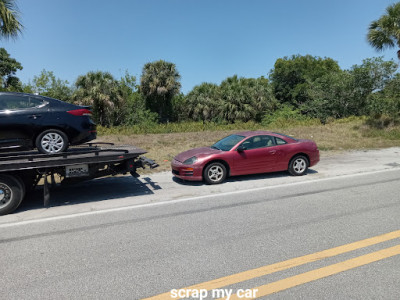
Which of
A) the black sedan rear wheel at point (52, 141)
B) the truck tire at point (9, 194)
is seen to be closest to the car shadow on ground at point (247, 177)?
the black sedan rear wheel at point (52, 141)

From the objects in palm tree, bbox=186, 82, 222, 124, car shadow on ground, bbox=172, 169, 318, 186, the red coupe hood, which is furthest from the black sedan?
palm tree, bbox=186, 82, 222, 124

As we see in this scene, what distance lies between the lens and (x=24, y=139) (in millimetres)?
6344

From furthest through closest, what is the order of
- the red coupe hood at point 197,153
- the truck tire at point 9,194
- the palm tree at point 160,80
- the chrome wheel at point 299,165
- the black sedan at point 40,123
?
the palm tree at point 160,80
the chrome wheel at point 299,165
the red coupe hood at point 197,153
the black sedan at point 40,123
the truck tire at point 9,194

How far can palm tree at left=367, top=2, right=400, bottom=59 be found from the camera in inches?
714

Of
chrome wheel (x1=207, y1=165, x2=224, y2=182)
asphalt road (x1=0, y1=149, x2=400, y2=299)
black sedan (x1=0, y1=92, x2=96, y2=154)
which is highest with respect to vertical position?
black sedan (x1=0, y1=92, x2=96, y2=154)

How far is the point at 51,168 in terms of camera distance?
6086 mm

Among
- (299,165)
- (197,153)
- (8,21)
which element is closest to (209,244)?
(197,153)

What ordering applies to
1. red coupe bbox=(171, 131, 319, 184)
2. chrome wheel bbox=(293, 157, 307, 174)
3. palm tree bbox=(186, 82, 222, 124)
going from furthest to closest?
palm tree bbox=(186, 82, 222, 124), chrome wheel bbox=(293, 157, 307, 174), red coupe bbox=(171, 131, 319, 184)

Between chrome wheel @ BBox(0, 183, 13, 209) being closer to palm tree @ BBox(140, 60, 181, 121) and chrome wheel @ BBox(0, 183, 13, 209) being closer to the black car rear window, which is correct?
the black car rear window

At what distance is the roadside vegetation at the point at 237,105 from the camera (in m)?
17.9

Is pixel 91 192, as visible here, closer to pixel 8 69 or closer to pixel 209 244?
pixel 209 244

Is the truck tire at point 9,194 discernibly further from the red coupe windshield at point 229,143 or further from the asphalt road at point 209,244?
the red coupe windshield at point 229,143

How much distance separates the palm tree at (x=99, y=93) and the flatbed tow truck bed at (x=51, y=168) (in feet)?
61.7

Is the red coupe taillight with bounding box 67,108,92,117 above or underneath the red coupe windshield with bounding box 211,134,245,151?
above
